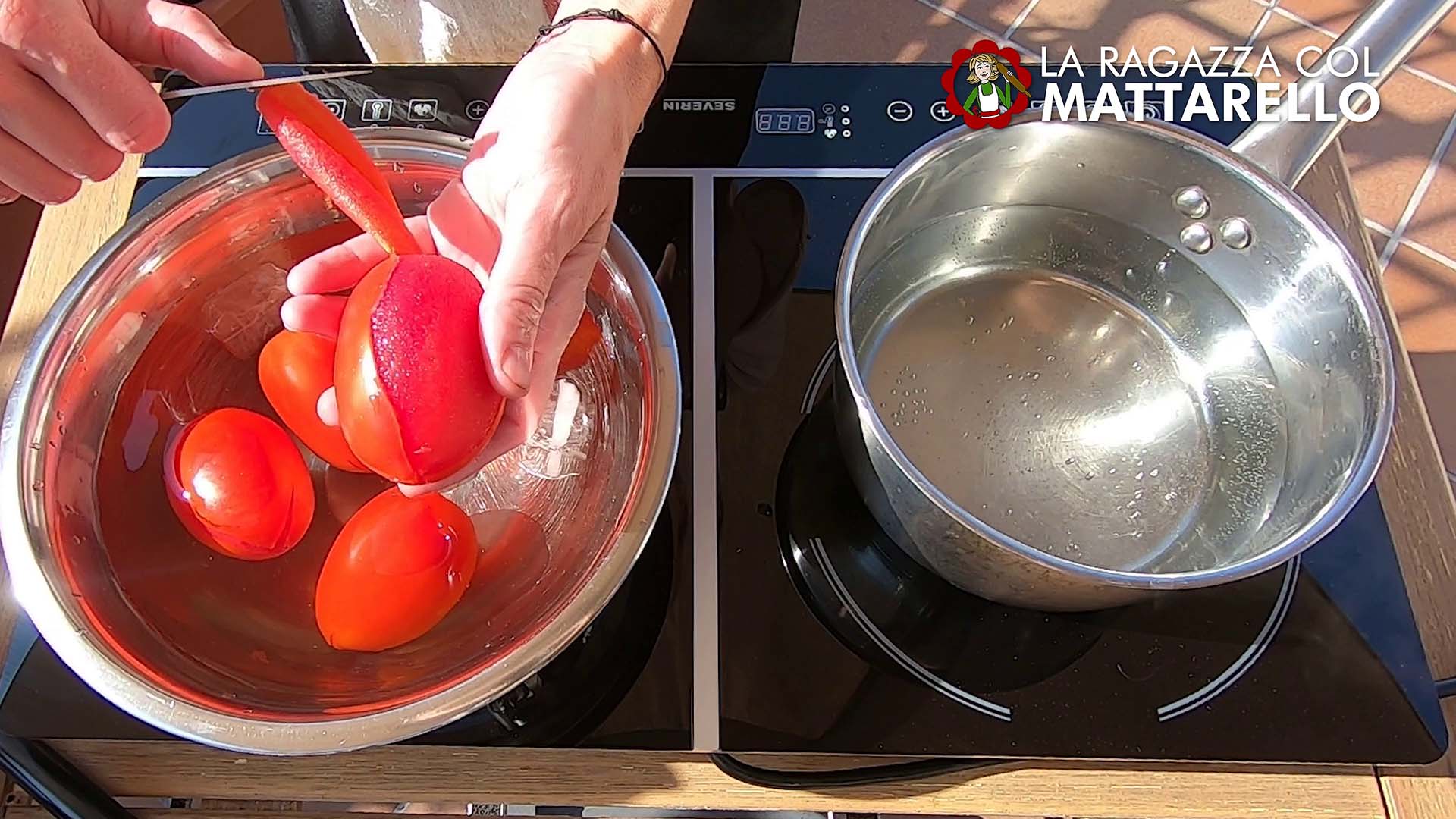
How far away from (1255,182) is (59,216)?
909mm

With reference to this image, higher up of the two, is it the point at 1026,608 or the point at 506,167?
the point at 506,167

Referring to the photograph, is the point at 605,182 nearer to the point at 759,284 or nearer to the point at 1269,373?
the point at 759,284

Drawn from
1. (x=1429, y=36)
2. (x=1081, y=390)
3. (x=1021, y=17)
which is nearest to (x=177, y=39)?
(x=1081, y=390)

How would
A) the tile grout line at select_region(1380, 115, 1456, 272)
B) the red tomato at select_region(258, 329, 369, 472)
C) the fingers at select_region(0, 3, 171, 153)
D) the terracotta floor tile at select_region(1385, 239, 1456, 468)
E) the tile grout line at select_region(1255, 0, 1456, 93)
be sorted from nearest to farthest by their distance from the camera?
the fingers at select_region(0, 3, 171, 153), the red tomato at select_region(258, 329, 369, 472), the terracotta floor tile at select_region(1385, 239, 1456, 468), the tile grout line at select_region(1380, 115, 1456, 272), the tile grout line at select_region(1255, 0, 1456, 93)

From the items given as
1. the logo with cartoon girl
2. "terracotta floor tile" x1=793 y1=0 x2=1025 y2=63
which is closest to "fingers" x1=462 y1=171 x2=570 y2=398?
the logo with cartoon girl

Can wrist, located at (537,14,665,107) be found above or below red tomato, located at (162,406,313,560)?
above

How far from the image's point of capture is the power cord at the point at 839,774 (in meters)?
0.63

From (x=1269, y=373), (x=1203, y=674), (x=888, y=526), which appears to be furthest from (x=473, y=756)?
(x=1269, y=373)

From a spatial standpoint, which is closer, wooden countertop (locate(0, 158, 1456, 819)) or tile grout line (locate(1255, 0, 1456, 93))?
wooden countertop (locate(0, 158, 1456, 819))

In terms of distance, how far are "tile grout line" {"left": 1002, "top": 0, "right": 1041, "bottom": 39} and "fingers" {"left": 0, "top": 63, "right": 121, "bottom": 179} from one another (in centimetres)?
147

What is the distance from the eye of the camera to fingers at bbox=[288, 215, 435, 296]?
0.64 meters

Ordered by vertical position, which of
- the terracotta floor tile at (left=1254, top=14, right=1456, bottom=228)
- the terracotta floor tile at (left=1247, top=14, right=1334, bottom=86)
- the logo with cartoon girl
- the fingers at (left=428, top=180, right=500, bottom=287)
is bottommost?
the fingers at (left=428, top=180, right=500, bottom=287)

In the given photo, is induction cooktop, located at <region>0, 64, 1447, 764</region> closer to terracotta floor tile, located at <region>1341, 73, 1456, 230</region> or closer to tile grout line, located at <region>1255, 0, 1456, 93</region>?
terracotta floor tile, located at <region>1341, 73, 1456, 230</region>

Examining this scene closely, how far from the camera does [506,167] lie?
23.6 inches
